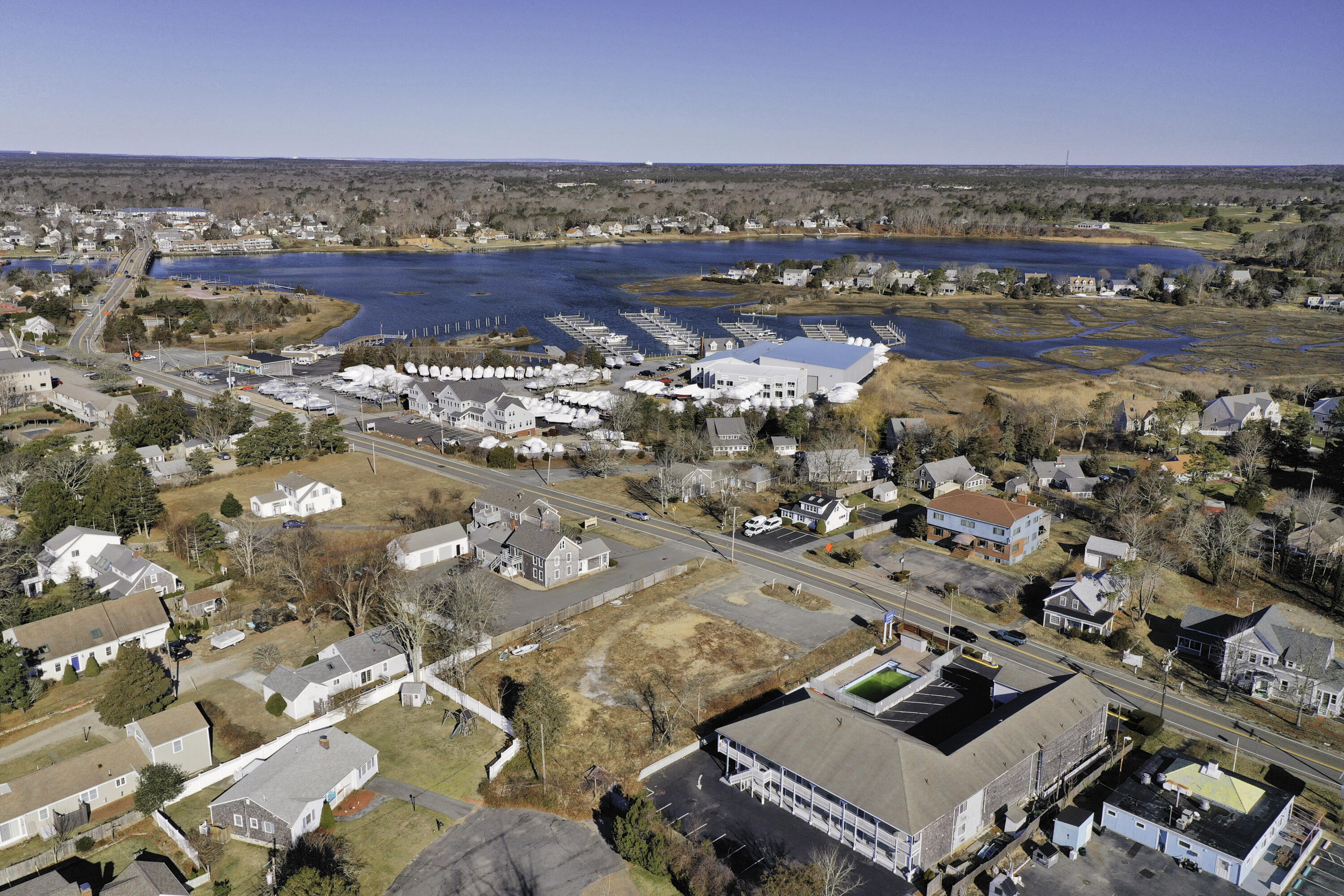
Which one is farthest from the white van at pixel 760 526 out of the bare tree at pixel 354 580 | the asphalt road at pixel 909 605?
the bare tree at pixel 354 580

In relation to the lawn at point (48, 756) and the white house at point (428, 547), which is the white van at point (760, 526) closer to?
the white house at point (428, 547)

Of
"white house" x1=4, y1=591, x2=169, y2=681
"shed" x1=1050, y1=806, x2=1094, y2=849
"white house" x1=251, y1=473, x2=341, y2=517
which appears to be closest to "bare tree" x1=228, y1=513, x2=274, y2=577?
"white house" x1=251, y1=473, x2=341, y2=517

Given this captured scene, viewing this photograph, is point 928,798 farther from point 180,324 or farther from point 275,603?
point 180,324

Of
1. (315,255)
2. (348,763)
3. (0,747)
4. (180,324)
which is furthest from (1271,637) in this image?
(315,255)

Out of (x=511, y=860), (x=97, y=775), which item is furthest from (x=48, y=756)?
(x=511, y=860)

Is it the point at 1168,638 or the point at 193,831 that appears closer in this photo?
the point at 193,831

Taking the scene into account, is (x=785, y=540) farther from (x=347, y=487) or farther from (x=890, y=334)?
(x=890, y=334)
